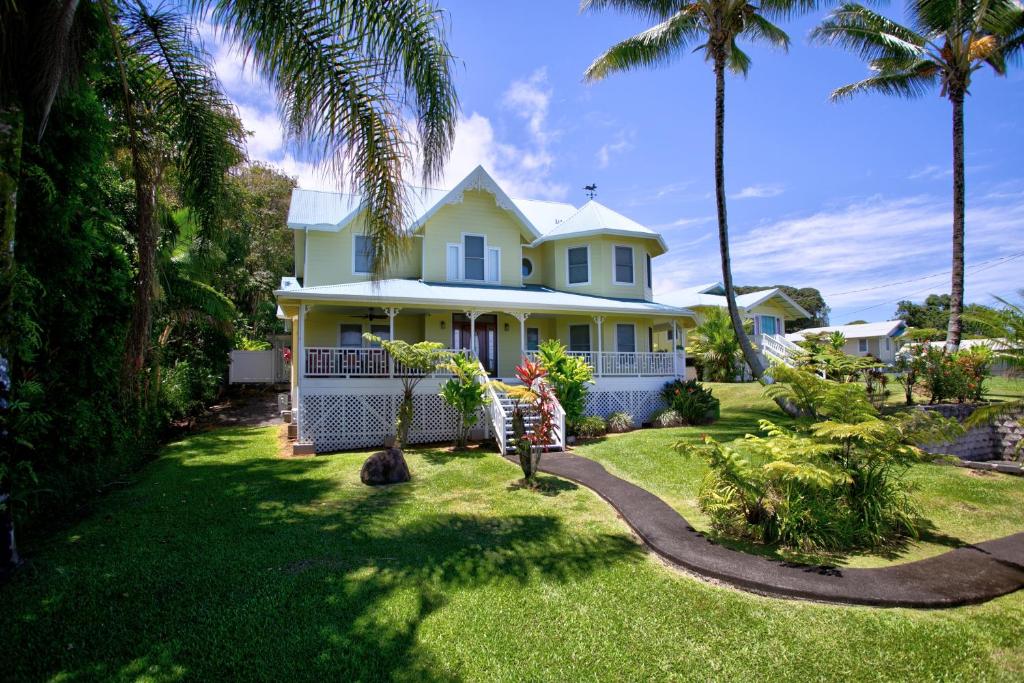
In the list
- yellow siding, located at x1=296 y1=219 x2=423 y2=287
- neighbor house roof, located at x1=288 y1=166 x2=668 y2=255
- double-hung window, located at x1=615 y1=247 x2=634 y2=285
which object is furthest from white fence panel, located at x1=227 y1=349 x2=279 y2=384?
double-hung window, located at x1=615 y1=247 x2=634 y2=285

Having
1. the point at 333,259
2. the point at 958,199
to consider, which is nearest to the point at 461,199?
the point at 333,259

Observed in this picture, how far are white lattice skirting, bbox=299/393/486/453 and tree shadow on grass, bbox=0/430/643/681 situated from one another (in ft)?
14.8

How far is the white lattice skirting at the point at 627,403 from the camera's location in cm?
1595

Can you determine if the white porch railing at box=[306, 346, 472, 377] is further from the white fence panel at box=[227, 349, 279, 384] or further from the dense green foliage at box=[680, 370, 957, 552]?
the white fence panel at box=[227, 349, 279, 384]

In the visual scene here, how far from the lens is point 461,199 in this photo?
17.5 metres

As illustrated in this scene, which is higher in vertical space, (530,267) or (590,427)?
(530,267)

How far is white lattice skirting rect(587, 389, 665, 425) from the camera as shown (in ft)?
52.3

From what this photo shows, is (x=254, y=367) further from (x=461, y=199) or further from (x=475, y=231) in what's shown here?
(x=461, y=199)

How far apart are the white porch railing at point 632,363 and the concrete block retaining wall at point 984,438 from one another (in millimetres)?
6999

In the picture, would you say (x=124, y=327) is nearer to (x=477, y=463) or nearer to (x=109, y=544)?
(x=109, y=544)

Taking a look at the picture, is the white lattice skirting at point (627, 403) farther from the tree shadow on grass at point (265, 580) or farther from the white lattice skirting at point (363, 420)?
the tree shadow on grass at point (265, 580)

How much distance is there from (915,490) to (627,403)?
881 centimetres

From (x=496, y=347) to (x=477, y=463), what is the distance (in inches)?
292

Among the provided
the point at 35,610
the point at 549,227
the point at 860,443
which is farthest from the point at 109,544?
the point at 549,227
